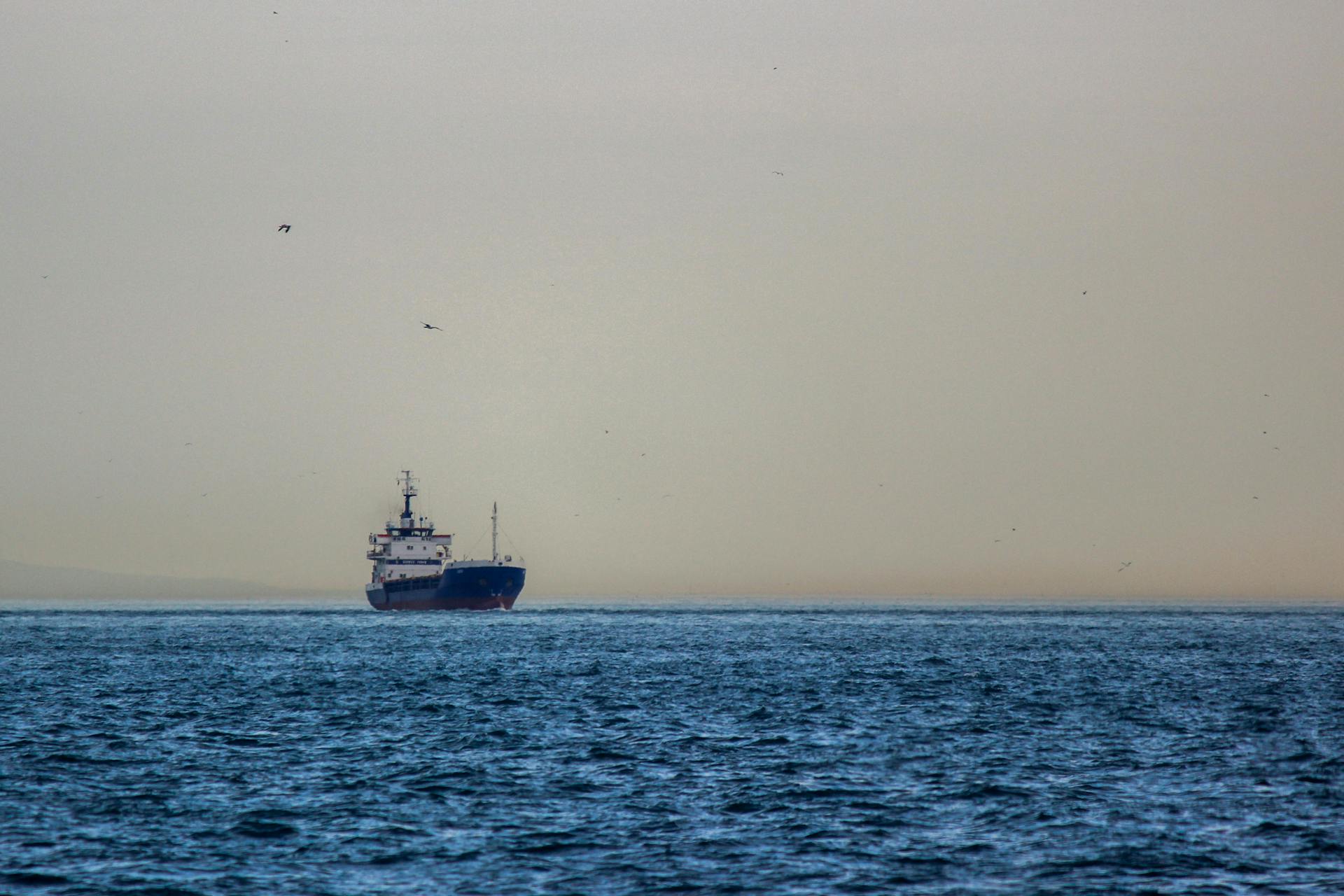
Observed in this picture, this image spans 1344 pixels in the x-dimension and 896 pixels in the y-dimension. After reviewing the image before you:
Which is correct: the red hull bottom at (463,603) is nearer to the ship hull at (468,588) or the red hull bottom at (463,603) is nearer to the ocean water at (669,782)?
the ship hull at (468,588)

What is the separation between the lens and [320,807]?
2889 centimetres

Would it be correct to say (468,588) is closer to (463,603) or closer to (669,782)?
(463,603)

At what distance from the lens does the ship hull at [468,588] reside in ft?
602

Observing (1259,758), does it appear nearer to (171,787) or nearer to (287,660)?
(171,787)

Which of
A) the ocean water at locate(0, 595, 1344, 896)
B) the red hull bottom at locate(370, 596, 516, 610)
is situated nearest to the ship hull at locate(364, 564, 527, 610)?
the red hull bottom at locate(370, 596, 516, 610)

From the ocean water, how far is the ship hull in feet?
363

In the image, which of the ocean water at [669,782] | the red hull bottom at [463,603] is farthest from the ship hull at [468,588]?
the ocean water at [669,782]

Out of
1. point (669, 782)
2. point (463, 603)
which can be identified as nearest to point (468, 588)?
point (463, 603)

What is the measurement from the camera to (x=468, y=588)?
609 ft

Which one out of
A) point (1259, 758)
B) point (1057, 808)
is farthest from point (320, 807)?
point (1259, 758)

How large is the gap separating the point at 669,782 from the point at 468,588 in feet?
513

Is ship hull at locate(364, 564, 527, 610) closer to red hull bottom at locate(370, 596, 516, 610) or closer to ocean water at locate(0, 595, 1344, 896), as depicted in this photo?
red hull bottom at locate(370, 596, 516, 610)

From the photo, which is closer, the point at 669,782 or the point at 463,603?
the point at 669,782

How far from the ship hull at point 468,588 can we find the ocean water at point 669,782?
111 meters
